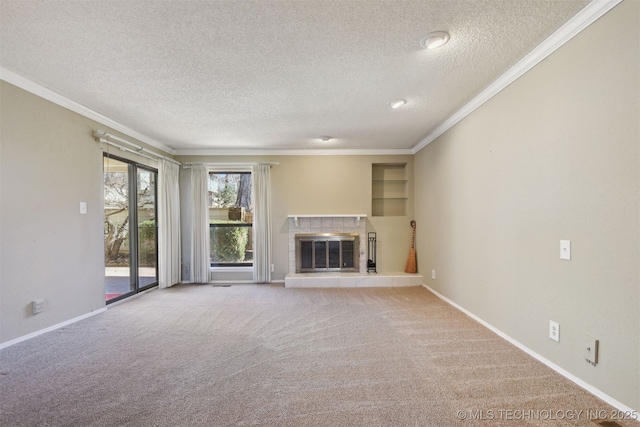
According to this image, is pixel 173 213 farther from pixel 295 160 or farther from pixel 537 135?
pixel 537 135

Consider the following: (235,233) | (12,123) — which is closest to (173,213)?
(235,233)

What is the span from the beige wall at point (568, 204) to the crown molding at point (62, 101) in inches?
167

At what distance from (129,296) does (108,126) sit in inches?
90.7

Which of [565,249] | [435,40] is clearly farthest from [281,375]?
[435,40]

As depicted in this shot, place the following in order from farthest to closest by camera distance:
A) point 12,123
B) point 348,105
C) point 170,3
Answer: point 348,105
point 12,123
point 170,3

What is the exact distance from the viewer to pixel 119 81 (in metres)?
2.54

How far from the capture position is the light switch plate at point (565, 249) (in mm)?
1892

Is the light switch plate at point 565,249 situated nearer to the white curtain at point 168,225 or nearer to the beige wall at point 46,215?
the beige wall at point 46,215

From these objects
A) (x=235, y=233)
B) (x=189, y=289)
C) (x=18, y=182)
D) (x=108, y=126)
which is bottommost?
(x=189, y=289)

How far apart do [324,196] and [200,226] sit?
7.39 feet

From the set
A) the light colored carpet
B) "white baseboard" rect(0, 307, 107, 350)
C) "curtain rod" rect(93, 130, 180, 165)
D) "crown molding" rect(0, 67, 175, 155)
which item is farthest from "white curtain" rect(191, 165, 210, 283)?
the light colored carpet

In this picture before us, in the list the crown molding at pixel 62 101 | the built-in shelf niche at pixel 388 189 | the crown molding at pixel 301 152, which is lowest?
the built-in shelf niche at pixel 388 189

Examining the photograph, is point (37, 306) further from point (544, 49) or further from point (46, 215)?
point (544, 49)

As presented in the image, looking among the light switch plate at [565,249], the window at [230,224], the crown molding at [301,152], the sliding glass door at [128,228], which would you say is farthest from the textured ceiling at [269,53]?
the window at [230,224]
